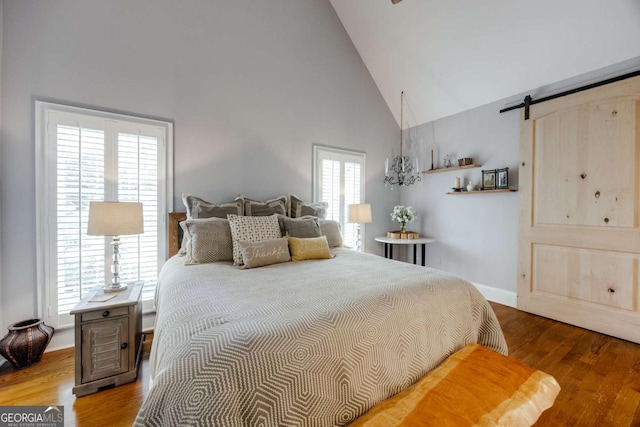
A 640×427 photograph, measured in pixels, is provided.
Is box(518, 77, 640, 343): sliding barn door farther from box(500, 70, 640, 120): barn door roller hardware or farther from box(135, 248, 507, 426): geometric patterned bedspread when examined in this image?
box(135, 248, 507, 426): geometric patterned bedspread

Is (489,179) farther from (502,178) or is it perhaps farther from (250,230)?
(250,230)

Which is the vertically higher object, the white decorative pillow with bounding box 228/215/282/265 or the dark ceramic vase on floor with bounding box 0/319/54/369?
the white decorative pillow with bounding box 228/215/282/265

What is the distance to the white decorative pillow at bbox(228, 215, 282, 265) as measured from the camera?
7.34 feet

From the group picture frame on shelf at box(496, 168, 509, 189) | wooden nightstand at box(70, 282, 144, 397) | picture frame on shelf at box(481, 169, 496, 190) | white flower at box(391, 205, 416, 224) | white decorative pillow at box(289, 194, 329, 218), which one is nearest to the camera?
wooden nightstand at box(70, 282, 144, 397)

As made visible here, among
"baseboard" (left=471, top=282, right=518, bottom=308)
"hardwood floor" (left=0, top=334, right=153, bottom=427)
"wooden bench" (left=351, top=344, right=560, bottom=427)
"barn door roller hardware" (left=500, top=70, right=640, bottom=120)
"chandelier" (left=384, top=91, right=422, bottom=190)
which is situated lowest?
"hardwood floor" (left=0, top=334, right=153, bottom=427)

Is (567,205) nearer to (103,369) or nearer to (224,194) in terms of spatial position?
(224,194)

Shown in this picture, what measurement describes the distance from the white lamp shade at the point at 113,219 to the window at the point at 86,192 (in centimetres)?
58

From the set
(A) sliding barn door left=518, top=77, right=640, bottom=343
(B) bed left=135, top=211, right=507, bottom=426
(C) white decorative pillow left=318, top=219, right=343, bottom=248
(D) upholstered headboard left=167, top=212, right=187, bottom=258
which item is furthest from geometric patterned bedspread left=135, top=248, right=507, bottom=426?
(A) sliding barn door left=518, top=77, right=640, bottom=343

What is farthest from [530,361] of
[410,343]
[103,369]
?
[103,369]

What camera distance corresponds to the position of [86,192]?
2.30 metres

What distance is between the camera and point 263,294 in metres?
1.40

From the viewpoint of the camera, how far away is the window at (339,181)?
12.0 feet

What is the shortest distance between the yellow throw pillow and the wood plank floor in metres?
1.37

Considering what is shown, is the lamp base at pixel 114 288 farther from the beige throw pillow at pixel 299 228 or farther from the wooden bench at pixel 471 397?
the wooden bench at pixel 471 397
